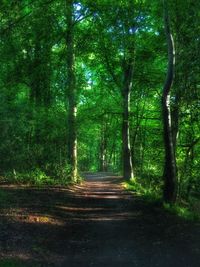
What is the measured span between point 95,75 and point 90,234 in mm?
22870

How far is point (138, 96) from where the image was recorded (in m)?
33.9

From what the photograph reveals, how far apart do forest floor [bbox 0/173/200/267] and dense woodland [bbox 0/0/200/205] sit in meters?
2.91

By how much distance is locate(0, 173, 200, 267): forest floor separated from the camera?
30.2ft

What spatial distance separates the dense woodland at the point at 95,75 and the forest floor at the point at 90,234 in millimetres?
2905

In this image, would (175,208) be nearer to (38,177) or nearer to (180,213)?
(180,213)

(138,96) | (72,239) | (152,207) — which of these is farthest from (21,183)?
(138,96)

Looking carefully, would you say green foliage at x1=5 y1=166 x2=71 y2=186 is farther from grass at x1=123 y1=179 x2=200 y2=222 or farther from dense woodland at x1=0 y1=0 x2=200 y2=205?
grass at x1=123 y1=179 x2=200 y2=222

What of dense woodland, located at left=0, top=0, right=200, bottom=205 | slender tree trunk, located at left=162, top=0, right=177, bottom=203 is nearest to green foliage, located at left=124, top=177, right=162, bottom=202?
dense woodland, located at left=0, top=0, right=200, bottom=205

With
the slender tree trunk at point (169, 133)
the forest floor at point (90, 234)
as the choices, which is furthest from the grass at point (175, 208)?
the slender tree trunk at point (169, 133)

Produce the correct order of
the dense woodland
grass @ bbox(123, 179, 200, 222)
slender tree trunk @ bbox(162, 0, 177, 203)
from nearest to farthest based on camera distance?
grass @ bbox(123, 179, 200, 222) < slender tree trunk @ bbox(162, 0, 177, 203) < the dense woodland

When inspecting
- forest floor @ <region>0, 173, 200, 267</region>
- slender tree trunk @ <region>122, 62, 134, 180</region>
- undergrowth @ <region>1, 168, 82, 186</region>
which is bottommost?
forest floor @ <region>0, 173, 200, 267</region>

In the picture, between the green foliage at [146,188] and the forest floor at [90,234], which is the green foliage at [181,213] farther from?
the green foliage at [146,188]

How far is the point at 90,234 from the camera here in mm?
11977

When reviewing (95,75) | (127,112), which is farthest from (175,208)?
(95,75)
